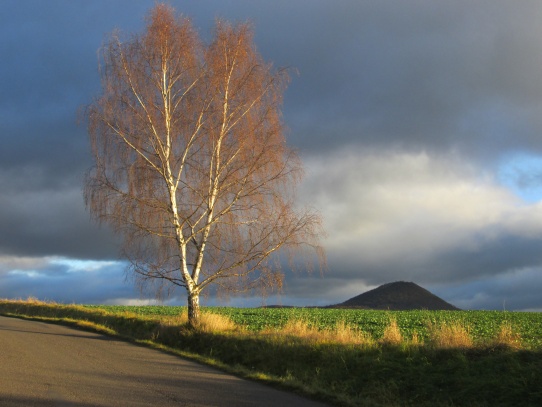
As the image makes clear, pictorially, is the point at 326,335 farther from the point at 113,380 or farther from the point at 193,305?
the point at 193,305

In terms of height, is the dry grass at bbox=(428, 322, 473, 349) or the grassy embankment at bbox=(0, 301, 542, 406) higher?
the dry grass at bbox=(428, 322, 473, 349)

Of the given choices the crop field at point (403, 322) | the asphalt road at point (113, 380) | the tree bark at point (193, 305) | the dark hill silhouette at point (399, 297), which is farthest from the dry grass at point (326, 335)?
the dark hill silhouette at point (399, 297)

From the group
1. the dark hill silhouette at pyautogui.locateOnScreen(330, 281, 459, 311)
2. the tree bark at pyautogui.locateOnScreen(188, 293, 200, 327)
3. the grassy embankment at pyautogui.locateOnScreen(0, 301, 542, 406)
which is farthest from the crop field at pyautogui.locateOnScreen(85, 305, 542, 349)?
the dark hill silhouette at pyautogui.locateOnScreen(330, 281, 459, 311)

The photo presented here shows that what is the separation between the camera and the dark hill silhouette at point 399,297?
12350 centimetres

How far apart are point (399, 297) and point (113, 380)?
121087 mm

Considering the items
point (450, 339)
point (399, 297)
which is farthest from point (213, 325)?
point (399, 297)

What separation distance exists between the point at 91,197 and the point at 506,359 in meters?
16.4

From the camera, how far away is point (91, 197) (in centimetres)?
2331

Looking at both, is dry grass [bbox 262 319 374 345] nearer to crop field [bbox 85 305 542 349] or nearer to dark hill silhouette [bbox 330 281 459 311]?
crop field [bbox 85 305 542 349]

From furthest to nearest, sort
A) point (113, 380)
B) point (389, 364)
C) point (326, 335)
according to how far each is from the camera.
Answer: point (326, 335) < point (389, 364) < point (113, 380)

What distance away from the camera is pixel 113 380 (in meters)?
13.8

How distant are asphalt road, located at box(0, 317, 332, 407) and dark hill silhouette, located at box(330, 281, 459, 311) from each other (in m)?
105

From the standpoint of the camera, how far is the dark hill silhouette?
124 meters

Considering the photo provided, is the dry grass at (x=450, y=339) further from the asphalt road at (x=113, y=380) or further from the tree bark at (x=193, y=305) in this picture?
the tree bark at (x=193, y=305)
